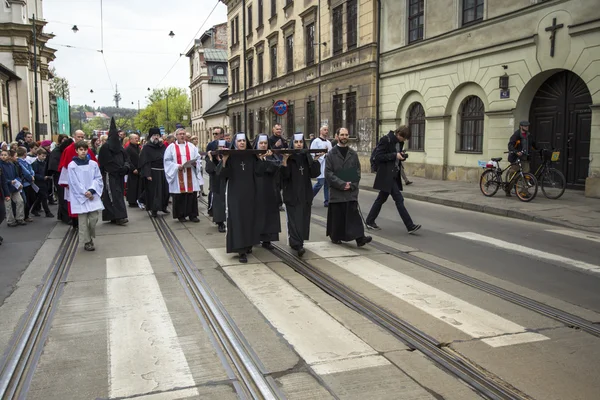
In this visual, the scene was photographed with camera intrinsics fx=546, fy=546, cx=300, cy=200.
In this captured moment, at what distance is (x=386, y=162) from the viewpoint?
9.40 m

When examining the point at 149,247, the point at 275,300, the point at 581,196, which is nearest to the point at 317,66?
the point at 581,196

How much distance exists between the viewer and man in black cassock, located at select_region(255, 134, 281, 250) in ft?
24.5

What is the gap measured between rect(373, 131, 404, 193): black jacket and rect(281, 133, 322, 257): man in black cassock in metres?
2.01

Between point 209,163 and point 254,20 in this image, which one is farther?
point 254,20

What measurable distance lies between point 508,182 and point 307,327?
10.6 metres

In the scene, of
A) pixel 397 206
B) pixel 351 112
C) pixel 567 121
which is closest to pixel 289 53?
pixel 351 112

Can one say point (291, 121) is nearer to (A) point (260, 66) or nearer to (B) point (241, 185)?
(A) point (260, 66)

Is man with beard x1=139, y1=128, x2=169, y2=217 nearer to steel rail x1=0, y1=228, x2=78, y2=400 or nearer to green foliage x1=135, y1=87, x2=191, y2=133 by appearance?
steel rail x1=0, y1=228, x2=78, y2=400

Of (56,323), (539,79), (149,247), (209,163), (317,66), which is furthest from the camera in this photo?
(317,66)

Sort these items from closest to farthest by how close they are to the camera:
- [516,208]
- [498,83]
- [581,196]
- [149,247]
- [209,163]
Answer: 1. [209,163]
2. [149,247]
3. [516,208]
4. [581,196]
5. [498,83]

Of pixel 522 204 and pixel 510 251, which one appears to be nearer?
pixel 510 251

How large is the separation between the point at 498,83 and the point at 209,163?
1168 cm

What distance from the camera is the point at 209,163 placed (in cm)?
785

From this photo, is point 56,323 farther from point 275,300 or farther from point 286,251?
point 286,251
